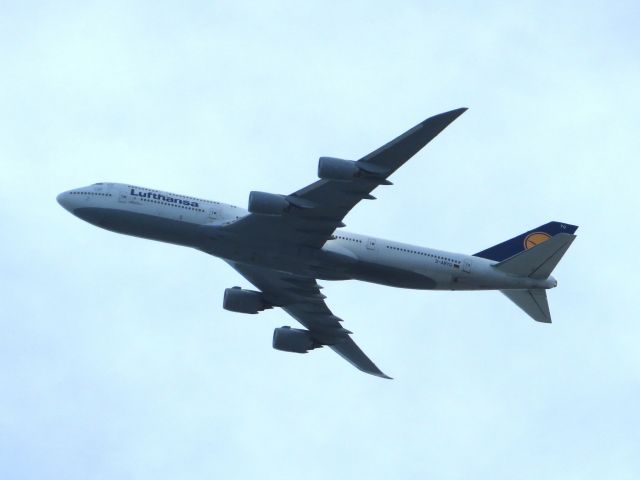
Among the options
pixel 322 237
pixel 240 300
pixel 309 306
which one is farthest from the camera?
pixel 309 306

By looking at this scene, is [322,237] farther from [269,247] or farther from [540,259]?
[540,259]

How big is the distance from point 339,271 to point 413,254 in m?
4.66

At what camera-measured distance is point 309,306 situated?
254 feet

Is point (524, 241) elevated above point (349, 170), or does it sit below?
below

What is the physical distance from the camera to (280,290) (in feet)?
251

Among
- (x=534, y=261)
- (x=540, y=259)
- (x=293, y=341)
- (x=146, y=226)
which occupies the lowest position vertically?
(x=293, y=341)

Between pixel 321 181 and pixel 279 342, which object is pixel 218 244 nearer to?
pixel 321 181

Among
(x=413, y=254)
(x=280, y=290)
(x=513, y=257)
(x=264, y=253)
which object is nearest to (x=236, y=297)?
(x=280, y=290)

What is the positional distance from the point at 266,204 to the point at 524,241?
18667 millimetres

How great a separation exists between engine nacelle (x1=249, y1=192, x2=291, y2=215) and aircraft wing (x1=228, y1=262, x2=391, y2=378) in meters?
8.30

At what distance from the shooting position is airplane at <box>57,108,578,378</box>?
66.4 meters

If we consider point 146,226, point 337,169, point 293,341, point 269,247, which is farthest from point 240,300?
point 337,169

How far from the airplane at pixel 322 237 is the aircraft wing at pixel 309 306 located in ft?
4.47

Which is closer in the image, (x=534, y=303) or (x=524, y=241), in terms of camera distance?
(x=534, y=303)
